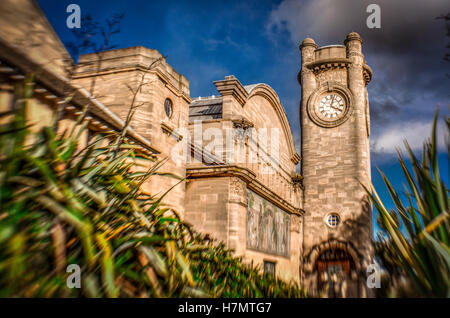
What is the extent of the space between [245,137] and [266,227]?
3977 millimetres

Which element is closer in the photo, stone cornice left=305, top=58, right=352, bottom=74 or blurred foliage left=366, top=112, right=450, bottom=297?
blurred foliage left=366, top=112, right=450, bottom=297

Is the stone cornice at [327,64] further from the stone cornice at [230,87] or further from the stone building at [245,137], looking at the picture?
the stone cornice at [230,87]

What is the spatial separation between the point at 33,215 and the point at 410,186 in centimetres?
374

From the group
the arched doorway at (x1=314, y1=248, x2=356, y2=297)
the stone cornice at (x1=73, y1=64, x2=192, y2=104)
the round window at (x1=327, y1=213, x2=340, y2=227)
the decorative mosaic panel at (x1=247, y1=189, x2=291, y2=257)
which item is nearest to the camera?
the stone cornice at (x1=73, y1=64, x2=192, y2=104)

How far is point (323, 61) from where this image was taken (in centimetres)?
2534

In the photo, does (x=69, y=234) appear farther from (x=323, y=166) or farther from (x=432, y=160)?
(x=323, y=166)

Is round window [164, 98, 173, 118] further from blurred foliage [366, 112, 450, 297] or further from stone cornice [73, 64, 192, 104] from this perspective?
blurred foliage [366, 112, 450, 297]

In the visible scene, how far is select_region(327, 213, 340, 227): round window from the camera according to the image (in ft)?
76.2

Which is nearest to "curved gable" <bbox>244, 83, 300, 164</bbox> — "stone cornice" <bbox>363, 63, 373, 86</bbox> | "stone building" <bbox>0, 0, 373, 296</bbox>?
"stone building" <bbox>0, 0, 373, 296</bbox>

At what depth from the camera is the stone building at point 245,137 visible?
6.67m

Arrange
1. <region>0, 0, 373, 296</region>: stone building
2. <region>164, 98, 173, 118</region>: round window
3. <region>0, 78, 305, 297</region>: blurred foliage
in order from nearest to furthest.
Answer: <region>0, 78, 305, 297</region>: blurred foliage, <region>0, 0, 373, 296</region>: stone building, <region>164, 98, 173, 118</region>: round window

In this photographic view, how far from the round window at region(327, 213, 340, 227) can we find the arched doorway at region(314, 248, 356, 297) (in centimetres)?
149

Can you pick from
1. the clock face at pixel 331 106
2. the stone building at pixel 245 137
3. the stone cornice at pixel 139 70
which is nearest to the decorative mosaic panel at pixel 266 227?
the stone building at pixel 245 137

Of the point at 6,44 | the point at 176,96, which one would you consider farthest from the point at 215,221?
the point at 6,44
